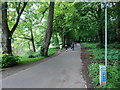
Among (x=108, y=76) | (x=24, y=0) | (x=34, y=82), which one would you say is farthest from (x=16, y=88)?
(x=24, y=0)

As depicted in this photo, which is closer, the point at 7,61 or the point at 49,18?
the point at 7,61

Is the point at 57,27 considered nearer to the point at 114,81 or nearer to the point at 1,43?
the point at 1,43

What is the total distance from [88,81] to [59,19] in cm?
1710

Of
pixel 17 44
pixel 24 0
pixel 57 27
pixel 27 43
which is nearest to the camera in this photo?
pixel 24 0

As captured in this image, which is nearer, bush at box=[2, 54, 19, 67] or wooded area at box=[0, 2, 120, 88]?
bush at box=[2, 54, 19, 67]

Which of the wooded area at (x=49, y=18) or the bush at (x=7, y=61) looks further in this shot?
the wooded area at (x=49, y=18)

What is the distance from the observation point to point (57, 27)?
70.0 ft

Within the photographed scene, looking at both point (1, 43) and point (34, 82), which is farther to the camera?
point (1, 43)

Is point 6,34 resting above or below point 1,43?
above

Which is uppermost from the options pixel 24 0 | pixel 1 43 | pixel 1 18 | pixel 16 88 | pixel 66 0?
pixel 66 0

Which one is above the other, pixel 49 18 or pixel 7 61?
pixel 49 18

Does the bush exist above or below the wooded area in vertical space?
below

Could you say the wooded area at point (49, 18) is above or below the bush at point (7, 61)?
above

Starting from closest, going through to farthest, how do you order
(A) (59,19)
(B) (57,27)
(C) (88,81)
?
(C) (88,81) → (A) (59,19) → (B) (57,27)
